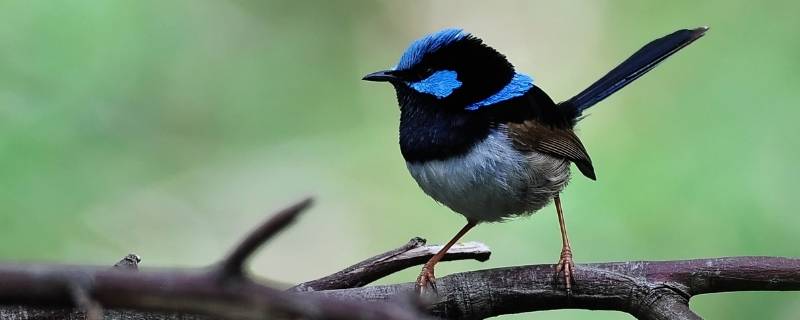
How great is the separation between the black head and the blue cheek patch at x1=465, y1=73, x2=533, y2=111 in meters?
0.01

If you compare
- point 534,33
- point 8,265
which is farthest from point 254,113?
point 8,265

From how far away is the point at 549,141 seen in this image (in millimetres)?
3158

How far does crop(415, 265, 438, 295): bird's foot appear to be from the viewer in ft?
8.41

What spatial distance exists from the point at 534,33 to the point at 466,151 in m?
3.24

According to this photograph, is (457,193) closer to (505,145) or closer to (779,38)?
(505,145)

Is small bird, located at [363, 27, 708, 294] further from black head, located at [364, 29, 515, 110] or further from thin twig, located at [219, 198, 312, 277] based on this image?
thin twig, located at [219, 198, 312, 277]

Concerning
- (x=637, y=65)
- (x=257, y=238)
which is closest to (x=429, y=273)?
(x=637, y=65)

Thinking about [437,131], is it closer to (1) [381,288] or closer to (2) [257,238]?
(1) [381,288]

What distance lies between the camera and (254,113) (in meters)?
5.61

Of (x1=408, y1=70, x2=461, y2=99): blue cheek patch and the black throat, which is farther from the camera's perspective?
(x1=408, y1=70, x2=461, y2=99): blue cheek patch

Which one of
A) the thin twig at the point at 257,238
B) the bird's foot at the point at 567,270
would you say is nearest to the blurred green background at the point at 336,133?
the bird's foot at the point at 567,270

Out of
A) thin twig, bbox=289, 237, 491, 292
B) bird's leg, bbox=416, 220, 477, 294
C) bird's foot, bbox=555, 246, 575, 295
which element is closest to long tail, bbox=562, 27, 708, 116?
bird's leg, bbox=416, 220, 477, 294

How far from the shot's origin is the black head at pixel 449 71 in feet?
10.0

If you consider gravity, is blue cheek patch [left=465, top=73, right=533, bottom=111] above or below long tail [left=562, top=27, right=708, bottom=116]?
below
